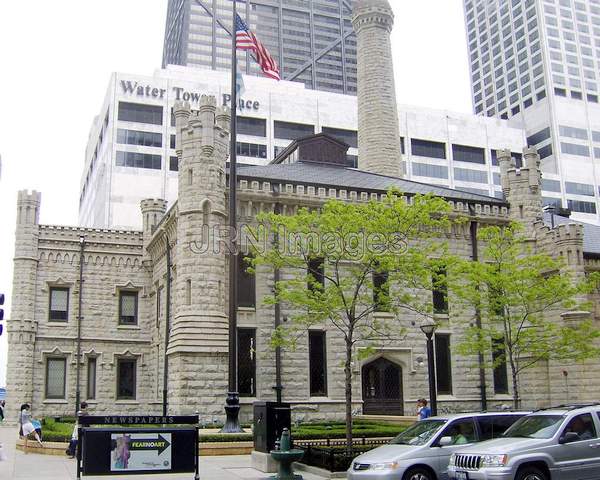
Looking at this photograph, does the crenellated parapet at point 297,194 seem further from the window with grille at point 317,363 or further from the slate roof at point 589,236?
the slate roof at point 589,236

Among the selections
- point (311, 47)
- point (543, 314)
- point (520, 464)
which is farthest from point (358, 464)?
point (311, 47)

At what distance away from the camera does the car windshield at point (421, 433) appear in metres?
15.2

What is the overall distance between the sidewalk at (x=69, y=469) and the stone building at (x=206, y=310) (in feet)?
20.4

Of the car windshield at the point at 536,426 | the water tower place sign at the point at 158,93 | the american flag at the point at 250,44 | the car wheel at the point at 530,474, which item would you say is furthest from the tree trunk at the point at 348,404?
the water tower place sign at the point at 158,93

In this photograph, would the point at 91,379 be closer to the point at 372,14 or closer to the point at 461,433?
the point at 461,433

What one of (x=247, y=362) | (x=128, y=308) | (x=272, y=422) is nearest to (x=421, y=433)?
(x=272, y=422)

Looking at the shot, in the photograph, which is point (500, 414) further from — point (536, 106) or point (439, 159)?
point (536, 106)

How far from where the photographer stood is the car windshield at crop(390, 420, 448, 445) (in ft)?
49.8

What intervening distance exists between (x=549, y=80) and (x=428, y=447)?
118476 millimetres

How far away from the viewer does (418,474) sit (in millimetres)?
14500

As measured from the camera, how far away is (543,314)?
33.4 meters

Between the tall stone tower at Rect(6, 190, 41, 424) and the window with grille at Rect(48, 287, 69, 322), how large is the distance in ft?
3.12

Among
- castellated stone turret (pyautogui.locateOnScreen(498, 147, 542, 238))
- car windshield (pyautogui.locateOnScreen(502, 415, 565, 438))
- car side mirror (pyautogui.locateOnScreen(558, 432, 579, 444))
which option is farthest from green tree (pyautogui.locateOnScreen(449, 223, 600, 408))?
car side mirror (pyautogui.locateOnScreen(558, 432, 579, 444))

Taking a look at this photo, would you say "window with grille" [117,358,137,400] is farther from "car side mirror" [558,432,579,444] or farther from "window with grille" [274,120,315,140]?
"window with grille" [274,120,315,140]
